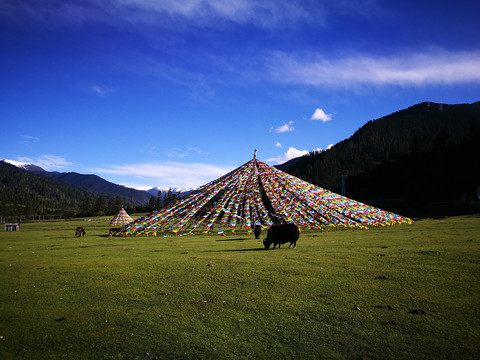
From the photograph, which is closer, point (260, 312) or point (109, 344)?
point (109, 344)

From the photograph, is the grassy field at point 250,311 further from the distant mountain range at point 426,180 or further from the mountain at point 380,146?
the mountain at point 380,146

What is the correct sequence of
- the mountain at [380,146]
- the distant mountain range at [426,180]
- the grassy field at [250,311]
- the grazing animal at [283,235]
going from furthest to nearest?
the mountain at [380,146]
the distant mountain range at [426,180]
the grazing animal at [283,235]
the grassy field at [250,311]

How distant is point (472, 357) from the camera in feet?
12.0

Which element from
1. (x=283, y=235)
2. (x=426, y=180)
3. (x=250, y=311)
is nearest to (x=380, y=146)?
(x=426, y=180)

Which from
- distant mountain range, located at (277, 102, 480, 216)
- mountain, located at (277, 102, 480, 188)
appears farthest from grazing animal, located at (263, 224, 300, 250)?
mountain, located at (277, 102, 480, 188)

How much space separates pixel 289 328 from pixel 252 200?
21.3m

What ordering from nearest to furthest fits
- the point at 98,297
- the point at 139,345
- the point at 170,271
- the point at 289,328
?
the point at 139,345 < the point at 289,328 < the point at 98,297 < the point at 170,271

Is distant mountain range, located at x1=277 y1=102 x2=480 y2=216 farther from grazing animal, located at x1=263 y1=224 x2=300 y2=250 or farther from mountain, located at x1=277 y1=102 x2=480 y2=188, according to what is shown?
grazing animal, located at x1=263 y1=224 x2=300 y2=250

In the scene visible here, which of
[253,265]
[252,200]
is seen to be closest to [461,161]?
[252,200]

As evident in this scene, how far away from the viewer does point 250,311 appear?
5312 millimetres

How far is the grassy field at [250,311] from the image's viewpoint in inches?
160

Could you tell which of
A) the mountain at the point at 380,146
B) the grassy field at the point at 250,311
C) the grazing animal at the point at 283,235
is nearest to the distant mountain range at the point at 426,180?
the mountain at the point at 380,146

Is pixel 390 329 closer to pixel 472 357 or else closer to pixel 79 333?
pixel 472 357

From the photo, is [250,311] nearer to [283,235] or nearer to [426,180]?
[283,235]
